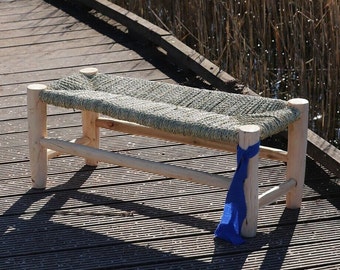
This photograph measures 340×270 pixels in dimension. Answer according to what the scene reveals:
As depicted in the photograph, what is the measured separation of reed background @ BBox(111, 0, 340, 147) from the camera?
4754 mm

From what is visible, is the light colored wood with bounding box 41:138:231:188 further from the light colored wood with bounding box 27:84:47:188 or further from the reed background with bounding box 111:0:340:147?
the reed background with bounding box 111:0:340:147

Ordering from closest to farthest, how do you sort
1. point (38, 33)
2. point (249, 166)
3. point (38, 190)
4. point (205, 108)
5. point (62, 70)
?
point (249, 166), point (205, 108), point (38, 190), point (62, 70), point (38, 33)

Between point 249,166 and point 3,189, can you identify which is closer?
point 249,166

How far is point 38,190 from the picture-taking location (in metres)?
3.53

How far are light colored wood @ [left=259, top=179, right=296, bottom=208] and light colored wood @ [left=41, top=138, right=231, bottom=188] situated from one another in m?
0.13

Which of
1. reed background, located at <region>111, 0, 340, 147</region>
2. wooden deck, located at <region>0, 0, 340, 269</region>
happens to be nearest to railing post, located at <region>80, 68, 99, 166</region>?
wooden deck, located at <region>0, 0, 340, 269</region>

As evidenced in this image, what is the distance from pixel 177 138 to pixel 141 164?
223mm

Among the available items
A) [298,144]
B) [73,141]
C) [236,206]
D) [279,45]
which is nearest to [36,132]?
[73,141]

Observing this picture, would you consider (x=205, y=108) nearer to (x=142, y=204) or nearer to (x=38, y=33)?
(x=142, y=204)

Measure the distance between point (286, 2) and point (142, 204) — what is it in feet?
7.11

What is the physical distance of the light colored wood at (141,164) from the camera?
10.3ft

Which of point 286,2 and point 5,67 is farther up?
point 286,2

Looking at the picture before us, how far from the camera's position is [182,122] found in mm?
3092

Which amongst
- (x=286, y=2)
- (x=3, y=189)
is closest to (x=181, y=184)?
(x=3, y=189)
